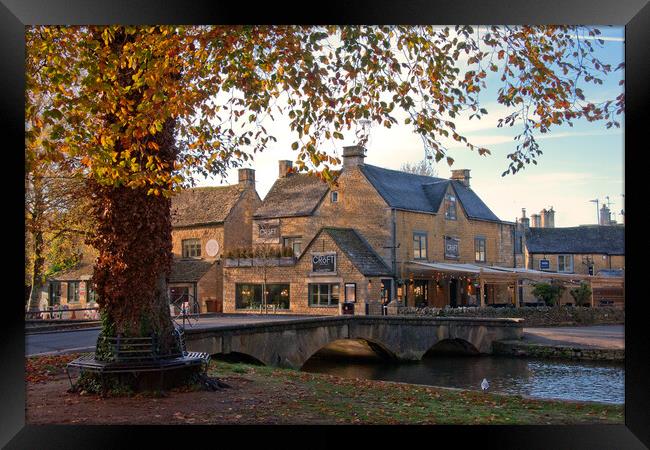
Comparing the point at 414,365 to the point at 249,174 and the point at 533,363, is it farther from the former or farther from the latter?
the point at 249,174

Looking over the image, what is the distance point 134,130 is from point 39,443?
149 inches

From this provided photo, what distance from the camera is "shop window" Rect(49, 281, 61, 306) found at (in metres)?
20.3

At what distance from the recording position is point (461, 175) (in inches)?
1220

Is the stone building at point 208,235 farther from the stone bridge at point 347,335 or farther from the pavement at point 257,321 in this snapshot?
the stone bridge at point 347,335

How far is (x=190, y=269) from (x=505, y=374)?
33.3 ft

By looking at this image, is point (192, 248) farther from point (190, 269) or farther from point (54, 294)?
point (54, 294)

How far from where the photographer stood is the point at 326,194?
2655cm

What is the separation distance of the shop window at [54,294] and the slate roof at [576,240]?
2387 centimetres

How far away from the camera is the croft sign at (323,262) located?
24438mm

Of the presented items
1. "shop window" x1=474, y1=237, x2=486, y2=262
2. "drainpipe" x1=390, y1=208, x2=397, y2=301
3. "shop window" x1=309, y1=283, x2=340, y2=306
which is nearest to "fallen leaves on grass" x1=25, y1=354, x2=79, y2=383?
"shop window" x1=309, y1=283, x2=340, y2=306

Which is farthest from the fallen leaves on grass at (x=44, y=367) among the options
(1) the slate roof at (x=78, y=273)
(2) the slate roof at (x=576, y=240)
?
(2) the slate roof at (x=576, y=240)

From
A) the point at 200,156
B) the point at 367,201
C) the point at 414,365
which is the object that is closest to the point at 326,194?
the point at 367,201

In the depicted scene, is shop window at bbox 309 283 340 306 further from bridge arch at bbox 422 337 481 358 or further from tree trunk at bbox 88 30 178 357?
tree trunk at bbox 88 30 178 357
